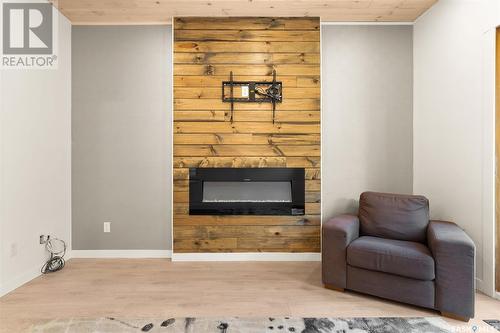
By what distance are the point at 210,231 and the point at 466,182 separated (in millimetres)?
2639

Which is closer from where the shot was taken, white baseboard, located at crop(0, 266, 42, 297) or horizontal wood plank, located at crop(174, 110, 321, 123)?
white baseboard, located at crop(0, 266, 42, 297)

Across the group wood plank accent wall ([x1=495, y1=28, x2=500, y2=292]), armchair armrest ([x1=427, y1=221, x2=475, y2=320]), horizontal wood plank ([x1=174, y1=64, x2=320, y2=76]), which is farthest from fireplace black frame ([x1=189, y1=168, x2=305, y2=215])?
wood plank accent wall ([x1=495, y1=28, x2=500, y2=292])

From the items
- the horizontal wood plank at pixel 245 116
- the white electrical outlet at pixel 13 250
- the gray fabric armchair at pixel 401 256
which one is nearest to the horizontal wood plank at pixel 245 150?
the horizontal wood plank at pixel 245 116

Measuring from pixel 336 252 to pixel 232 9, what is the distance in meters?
2.72

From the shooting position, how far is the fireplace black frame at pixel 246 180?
3.38 meters

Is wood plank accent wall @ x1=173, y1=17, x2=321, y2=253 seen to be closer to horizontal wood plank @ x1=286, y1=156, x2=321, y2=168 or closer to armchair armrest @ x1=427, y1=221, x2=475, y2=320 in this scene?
horizontal wood plank @ x1=286, y1=156, x2=321, y2=168

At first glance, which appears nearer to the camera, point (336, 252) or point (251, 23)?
point (336, 252)

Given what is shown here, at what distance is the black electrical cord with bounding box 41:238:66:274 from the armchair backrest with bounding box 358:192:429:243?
3.18m

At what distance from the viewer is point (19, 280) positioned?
106 inches

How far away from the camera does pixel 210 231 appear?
3393 mm

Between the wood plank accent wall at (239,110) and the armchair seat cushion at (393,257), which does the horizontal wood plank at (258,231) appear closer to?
the wood plank accent wall at (239,110)

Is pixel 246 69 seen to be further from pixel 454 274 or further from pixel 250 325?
pixel 454 274

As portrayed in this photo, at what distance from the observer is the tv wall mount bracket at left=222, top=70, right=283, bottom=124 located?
3.36 m

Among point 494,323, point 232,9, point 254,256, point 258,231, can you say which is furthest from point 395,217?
point 232,9
